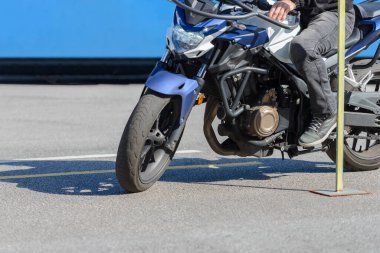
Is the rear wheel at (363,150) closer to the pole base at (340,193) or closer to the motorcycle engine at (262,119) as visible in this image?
the pole base at (340,193)

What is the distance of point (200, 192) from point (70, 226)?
1.39m

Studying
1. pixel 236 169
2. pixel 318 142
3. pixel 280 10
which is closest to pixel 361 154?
pixel 318 142

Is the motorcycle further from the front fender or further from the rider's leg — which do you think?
the rider's leg

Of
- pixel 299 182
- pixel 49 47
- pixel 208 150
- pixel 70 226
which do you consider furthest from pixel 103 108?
pixel 70 226

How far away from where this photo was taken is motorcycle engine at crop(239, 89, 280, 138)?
22.1ft

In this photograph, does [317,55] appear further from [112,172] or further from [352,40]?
[112,172]

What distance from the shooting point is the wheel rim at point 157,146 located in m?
6.52

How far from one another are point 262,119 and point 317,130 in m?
0.49

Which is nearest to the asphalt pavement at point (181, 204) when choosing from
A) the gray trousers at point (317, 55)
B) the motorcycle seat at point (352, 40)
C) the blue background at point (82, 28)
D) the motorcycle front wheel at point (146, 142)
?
the motorcycle front wheel at point (146, 142)

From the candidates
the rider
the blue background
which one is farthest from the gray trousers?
the blue background

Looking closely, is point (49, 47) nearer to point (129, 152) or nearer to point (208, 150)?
point (208, 150)

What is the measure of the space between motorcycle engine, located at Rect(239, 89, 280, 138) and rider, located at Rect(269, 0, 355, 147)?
29 centimetres

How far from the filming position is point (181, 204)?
636cm

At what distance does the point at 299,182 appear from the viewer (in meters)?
7.28
